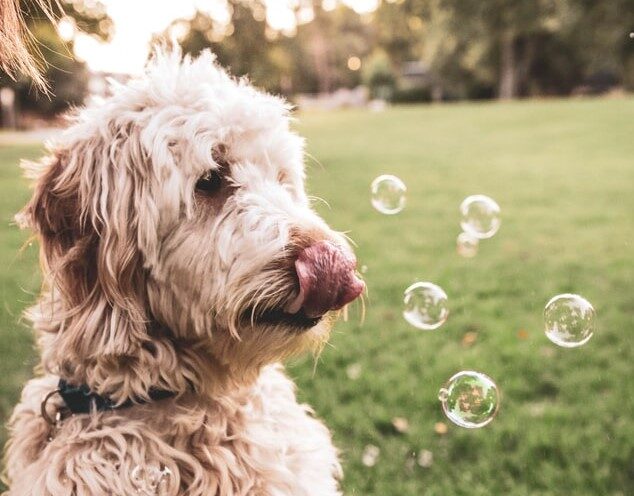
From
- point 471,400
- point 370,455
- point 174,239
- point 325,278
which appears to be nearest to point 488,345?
point 370,455

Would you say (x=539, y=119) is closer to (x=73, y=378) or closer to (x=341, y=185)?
(x=341, y=185)

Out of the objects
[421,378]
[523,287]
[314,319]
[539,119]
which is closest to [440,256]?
[523,287]

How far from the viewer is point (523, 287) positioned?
6242 mm

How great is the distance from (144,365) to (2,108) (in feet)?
115

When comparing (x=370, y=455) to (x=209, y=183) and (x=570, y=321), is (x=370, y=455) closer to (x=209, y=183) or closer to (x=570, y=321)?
(x=570, y=321)

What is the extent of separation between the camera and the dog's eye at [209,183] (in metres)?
2.36

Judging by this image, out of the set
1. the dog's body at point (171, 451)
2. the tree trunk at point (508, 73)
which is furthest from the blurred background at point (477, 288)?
the tree trunk at point (508, 73)

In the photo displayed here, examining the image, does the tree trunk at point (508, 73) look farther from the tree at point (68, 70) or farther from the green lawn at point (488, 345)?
the green lawn at point (488, 345)

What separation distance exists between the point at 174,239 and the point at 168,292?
18 centimetres

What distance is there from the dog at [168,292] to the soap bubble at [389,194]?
175 centimetres

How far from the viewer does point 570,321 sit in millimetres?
3480

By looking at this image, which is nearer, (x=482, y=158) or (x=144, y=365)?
(x=144, y=365)

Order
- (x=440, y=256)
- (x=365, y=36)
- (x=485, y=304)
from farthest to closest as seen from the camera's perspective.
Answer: (x=365, y=36) < (x=440, y=256) < (x=485, y=304)

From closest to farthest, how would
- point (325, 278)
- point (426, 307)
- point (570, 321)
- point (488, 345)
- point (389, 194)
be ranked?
point (325, 278)
point (570, 321)
point (426, 307)
point (389, 194)
point (488, 345)
